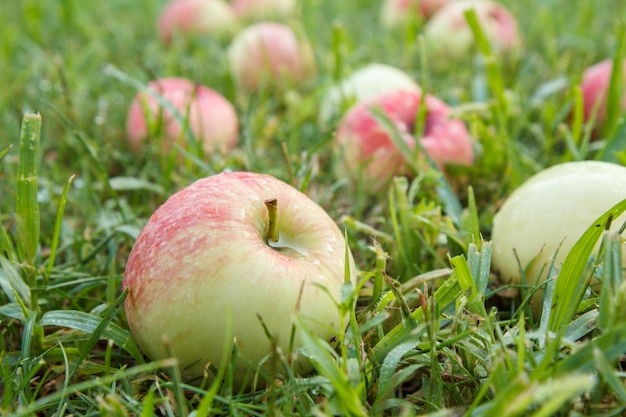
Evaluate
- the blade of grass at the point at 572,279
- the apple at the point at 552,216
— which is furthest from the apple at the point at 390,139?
the blade of grass at the point at 572,279

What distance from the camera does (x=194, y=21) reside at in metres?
3.37

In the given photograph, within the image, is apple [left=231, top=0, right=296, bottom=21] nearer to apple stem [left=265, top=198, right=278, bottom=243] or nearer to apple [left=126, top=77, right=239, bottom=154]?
apple [left=126, top=77, right=239, bottom=154]

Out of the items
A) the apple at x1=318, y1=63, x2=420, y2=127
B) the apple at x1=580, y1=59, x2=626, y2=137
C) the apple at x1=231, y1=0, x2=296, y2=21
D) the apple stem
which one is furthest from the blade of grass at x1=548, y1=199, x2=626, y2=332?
the apple at x1=231, y1=0, x2=296, y2=21

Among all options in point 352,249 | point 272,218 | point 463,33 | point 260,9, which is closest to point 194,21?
point 260,9

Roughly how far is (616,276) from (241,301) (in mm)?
557

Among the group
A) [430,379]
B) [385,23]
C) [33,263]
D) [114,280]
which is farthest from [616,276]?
[385,23]

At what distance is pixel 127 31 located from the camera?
346 cm

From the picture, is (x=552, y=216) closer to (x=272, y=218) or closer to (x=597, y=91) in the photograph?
(x=272, y=218)

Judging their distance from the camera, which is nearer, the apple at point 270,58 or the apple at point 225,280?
the apple at point 225,280

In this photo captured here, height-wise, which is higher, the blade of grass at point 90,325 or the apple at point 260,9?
the apple at point 260,9

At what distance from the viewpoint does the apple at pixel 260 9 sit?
360 centimetres

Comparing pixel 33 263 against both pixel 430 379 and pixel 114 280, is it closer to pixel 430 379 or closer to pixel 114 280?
A: pixel 114 280

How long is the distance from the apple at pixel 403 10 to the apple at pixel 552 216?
2323 mm

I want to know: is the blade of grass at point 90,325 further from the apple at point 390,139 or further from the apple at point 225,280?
the apple at point 390,139
